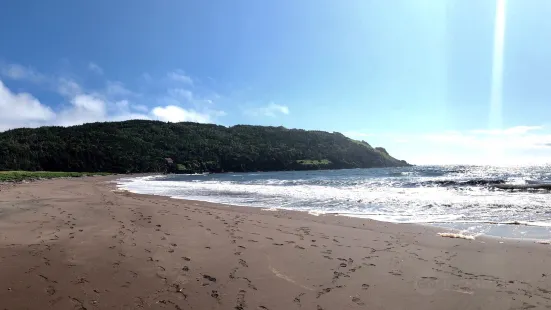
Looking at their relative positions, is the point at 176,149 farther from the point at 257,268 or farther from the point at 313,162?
the point at 257,268

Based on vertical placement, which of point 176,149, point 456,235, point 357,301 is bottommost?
point 357,301

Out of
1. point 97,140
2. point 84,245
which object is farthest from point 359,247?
point 97,140

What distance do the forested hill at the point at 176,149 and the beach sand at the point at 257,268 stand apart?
79881 mm

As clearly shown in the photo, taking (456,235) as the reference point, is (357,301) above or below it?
below

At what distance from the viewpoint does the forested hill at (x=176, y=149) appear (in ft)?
282

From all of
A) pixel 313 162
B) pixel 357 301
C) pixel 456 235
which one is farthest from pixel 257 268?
pixel 313 162

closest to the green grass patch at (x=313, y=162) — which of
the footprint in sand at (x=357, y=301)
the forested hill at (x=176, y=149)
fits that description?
the forested hill at (x=176, y=149)

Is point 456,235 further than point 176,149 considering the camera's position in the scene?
No

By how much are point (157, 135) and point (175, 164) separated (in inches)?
1050

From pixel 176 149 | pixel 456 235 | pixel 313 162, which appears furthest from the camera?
pixel 313 162

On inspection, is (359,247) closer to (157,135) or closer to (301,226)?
(301,226)

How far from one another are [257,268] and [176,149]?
116254 millimetres

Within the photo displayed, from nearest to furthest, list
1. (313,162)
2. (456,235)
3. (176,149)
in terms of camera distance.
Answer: (456,235) → (176,149) → (313,162)

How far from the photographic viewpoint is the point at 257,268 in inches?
252
